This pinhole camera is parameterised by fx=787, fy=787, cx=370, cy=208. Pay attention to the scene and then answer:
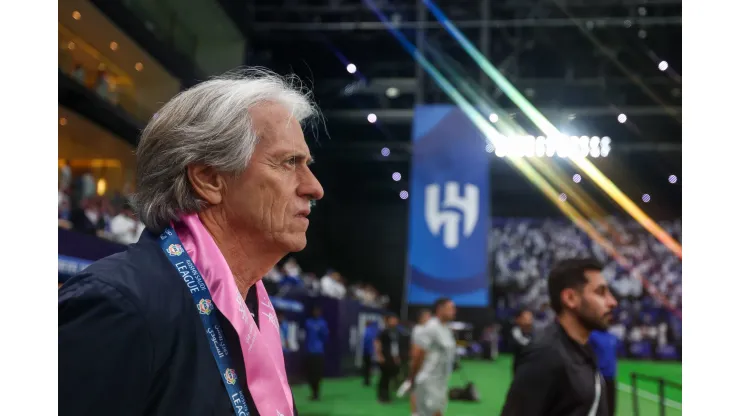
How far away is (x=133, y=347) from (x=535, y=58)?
15989 millimetres

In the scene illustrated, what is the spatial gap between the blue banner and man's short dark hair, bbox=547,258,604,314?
169 inches

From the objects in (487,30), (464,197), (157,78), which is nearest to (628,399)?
(464,197)

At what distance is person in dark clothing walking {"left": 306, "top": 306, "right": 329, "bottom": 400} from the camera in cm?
1087

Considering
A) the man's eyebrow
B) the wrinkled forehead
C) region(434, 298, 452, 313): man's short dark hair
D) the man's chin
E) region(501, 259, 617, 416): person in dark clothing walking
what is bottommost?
region(434, 298, 452, 313): man's short dark hair

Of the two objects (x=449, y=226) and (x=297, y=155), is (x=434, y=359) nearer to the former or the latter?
(x=449, y=226)

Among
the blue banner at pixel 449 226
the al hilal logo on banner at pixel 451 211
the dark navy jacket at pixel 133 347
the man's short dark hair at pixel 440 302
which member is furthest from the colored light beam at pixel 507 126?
the dark navy jacket at pixel 133 347

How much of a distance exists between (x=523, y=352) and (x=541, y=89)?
13.5m

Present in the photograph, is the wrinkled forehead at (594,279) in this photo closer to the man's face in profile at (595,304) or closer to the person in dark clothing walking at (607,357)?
the man's face in profile at (595,304)

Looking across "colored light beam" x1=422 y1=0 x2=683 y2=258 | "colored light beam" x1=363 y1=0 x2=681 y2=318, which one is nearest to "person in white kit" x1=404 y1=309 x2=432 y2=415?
"colored light beam" x1=363 y1=0 x2=681 y2=318

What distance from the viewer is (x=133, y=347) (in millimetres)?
1031

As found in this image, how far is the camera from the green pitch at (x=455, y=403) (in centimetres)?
1005

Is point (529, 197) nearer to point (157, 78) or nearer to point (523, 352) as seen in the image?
point (157, 78)

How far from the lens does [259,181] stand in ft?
4.30

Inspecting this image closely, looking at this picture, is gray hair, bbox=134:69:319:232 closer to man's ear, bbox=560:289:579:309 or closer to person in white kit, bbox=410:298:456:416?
man's ear, bbox=560:289:579:309
